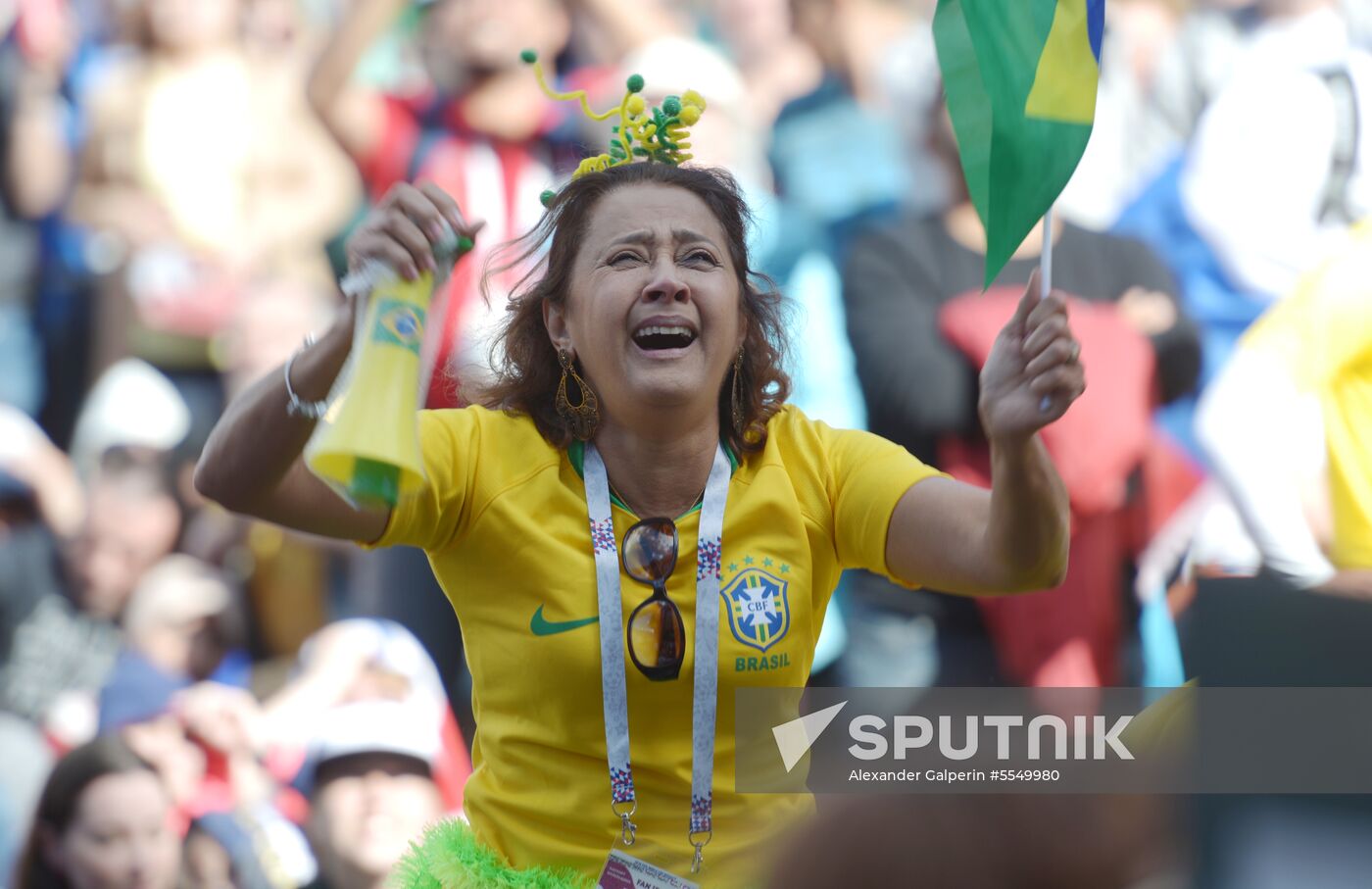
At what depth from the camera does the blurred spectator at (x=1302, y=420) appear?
436cm

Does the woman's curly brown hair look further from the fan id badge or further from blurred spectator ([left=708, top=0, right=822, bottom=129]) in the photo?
blurred spectator ([left=708, top=0, right=822, bottom=129])

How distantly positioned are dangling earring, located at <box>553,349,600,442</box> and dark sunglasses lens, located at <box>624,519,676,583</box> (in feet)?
0.64

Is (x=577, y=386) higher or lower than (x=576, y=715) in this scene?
higher

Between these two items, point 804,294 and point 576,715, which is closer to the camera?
point 576,715

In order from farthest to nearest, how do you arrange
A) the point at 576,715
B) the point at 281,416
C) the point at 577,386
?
the point at 577,386
the point at 576,715
the point at 281,416

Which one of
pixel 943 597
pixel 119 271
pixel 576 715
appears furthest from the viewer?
pixel 119 271

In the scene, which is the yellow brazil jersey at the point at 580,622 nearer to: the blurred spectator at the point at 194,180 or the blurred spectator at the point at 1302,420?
the blurred spectator at the point at 1302,420

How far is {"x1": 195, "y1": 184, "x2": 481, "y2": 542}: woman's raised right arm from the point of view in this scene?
1.98m

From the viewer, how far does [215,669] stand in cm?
460

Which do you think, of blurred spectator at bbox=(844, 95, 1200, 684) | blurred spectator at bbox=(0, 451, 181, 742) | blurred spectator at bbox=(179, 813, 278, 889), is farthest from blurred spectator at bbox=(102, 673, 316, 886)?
blurred spectator at bbox=(844, 95, 1200, 684)

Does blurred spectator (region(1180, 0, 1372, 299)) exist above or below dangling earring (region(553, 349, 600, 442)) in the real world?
above

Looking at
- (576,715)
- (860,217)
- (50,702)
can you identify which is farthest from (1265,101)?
(50,702)

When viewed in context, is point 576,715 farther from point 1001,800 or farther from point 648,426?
point 1001,800

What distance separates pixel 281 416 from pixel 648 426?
56 cm
